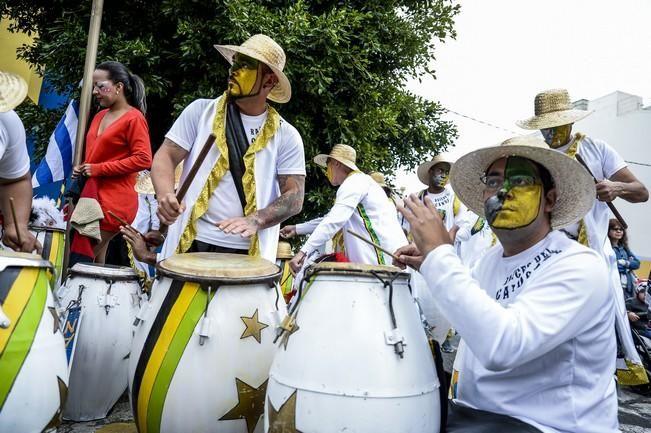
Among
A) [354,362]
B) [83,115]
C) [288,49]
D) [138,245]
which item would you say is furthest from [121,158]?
[288,49]

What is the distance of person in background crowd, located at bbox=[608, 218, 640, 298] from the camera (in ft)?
18.6

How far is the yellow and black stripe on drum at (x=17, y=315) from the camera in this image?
1.58m

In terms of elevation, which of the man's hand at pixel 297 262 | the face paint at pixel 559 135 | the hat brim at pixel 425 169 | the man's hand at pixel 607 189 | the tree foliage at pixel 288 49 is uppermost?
the tree foliage at pixel 288 49

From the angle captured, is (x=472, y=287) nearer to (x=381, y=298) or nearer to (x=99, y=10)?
(x=381, y=298)

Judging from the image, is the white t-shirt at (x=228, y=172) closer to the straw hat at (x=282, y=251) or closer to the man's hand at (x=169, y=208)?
the man's hand at (x=169, y=208)

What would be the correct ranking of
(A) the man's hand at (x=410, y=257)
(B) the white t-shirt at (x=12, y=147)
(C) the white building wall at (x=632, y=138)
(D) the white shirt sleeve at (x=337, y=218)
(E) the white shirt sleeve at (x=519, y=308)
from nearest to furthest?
(E) the white shirt sleeve at (x=519, y=308), (A) the man's hand at (x=410, y=257), (B) the white t-shirt at (x=12, y=147), (D) the white shirt sleeve at (x=337, y=218), (C) the white building wall at (x=632, y=138)

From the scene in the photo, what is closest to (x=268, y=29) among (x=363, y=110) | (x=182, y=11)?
(x=182, y=11)

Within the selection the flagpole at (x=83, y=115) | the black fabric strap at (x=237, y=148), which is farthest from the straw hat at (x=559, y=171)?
the flagpole at (x=83, y=115)

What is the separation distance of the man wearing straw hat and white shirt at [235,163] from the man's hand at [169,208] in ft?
0.17

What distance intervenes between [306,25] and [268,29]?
0.45 metres

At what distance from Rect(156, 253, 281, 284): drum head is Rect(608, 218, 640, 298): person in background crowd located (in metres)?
4.59

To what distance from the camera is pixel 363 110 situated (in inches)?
291

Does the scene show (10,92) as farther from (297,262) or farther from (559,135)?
(559,135)

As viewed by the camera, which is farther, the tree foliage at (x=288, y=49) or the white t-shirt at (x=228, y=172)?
the tree foliage at (x=288, y=49)
